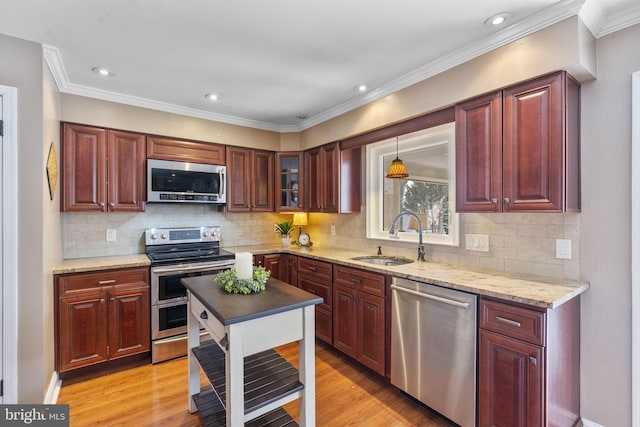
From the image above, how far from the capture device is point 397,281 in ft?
7.62

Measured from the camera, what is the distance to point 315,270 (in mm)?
3236

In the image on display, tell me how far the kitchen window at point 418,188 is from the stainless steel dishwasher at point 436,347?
759 millimetres

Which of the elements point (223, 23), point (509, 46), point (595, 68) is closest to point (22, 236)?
point (223, 23)

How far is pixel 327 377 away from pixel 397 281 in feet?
3.50

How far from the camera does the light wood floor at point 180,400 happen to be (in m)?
2.10

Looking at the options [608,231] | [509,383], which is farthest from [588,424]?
[608,231]

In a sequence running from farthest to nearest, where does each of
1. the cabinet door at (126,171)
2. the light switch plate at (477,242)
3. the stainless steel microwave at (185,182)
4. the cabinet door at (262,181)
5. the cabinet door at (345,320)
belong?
the cabinet door at (262,181), the stainless steel microwave at (185,182), the cabinet door at (126,171), the cabinet door at (345,320), the light switch plate at (477,242)

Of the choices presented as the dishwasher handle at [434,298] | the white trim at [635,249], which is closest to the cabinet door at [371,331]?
the dishwasher handle at [434,298]

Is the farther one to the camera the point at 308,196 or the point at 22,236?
the point at 308,196

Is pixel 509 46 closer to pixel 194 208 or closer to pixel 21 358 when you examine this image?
pixel 194 208

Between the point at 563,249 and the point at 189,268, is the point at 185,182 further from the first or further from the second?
the point at 563,249

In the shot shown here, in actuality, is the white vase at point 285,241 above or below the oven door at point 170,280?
above

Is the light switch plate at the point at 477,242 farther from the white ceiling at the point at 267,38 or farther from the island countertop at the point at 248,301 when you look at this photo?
the island countertop at the point at 248,301

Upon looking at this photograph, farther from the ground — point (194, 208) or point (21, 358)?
point (194, 208)
